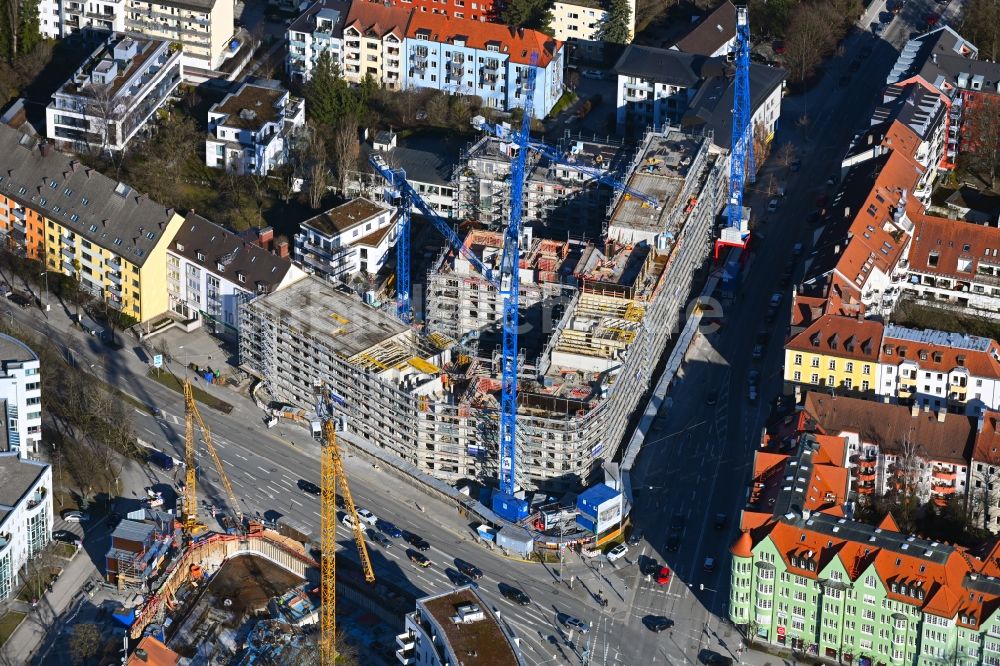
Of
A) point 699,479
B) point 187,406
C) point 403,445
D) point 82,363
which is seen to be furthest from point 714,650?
point 82,363

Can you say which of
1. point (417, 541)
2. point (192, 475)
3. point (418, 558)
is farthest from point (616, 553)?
point (192, 475)

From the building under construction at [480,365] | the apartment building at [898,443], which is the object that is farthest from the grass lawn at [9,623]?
the apartment building at [898,443]

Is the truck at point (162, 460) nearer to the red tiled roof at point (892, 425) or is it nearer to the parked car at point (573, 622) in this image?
the parked car at point (573, 622)

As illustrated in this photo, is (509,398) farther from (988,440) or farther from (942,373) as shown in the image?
(988,440)

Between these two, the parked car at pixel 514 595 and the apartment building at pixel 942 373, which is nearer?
the parked car at pixel 514 595

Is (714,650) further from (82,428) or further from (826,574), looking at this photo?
(82,428)

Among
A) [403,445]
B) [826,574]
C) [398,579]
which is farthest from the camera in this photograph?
[403,445]
